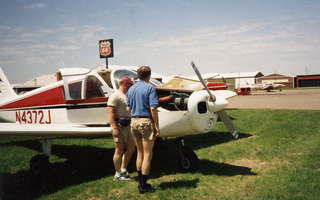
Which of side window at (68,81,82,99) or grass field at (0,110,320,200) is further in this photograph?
side window at (68,81,82,99)

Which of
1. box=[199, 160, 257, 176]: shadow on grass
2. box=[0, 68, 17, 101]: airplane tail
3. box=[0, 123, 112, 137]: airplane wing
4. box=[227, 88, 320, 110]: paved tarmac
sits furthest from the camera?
box=[227, 88, 320, 110]: paved tarmac

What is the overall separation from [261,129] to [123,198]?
7580 millimetres

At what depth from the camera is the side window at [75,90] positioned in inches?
263

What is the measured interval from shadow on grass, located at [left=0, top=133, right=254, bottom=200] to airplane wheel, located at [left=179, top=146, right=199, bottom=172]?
20 cm

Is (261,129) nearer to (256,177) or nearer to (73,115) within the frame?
(256,177)

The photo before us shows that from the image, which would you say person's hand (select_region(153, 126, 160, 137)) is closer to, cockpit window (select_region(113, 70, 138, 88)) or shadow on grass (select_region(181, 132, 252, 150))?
cockpit window (select_region(113, 70, 138, 88))

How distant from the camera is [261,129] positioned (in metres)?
10.6

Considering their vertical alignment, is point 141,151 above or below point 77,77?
below

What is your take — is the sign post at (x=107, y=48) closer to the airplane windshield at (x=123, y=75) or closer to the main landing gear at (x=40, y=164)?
the airplane windshield at (x=123, y=75)

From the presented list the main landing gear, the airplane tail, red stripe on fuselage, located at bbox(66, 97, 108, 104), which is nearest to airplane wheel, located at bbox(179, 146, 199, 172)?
red stripe on fuselage, located at bbox(66, 97, 108, 104)

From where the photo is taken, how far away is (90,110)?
21.6ft

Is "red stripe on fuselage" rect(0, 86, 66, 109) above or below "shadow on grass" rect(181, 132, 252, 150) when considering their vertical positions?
above

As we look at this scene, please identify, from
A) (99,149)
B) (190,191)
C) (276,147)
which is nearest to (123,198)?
(190,191)

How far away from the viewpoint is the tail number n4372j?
707 centimetres
